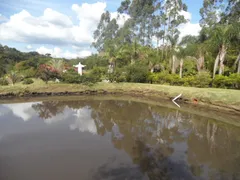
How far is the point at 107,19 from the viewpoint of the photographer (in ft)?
111

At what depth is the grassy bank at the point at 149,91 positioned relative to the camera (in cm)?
860

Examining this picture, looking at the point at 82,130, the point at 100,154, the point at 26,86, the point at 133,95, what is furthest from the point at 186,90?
the point at 26,86

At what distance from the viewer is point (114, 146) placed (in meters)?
4.66

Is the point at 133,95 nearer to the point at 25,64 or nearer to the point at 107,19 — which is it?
the point at 25,64

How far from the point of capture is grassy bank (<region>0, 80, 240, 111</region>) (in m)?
8.60

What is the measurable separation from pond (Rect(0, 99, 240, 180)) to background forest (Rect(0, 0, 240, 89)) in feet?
17.9

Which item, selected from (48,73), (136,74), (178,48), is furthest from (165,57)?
(48,73)

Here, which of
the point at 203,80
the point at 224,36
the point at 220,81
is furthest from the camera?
the point at 224,36

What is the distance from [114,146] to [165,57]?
53.7 ft

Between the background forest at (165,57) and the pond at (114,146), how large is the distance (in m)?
5.45

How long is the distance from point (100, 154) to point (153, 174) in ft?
4.60

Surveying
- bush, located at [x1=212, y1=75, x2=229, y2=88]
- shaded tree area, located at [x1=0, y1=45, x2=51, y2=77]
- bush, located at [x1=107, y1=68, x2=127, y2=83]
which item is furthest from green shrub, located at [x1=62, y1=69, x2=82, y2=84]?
bush, located at [x1=212, y1=75, x2=229, y2=88]

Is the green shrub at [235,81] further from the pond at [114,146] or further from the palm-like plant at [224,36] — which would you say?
the pond at [114,146]

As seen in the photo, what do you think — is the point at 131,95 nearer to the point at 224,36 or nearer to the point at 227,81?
the point at 227,81
